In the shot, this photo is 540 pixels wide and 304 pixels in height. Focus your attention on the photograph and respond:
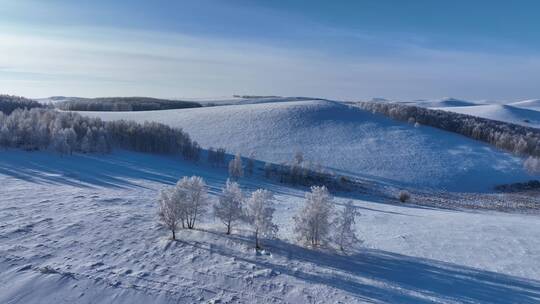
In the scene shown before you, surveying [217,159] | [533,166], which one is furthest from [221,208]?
[533,166]

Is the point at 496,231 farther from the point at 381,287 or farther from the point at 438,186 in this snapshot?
the point at 438,186

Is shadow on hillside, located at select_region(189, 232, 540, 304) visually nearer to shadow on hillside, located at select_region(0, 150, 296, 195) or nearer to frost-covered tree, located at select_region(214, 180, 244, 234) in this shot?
frost-covered tree, located at select_region(214, 180, 244, 234)

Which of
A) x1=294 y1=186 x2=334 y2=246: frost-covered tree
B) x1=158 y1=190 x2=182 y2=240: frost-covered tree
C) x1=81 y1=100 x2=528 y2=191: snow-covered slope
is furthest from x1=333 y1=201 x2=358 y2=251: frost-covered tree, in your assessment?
x1=81 y1=100 x2=528 y2=191: snow-covered slope

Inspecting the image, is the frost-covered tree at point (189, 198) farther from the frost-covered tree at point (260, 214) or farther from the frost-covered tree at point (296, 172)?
the frost-covered tree at point (296, 172)

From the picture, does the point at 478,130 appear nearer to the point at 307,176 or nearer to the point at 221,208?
the point at 307,176

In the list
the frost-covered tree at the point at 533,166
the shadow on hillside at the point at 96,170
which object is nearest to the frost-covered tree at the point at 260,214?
the shadow on hillside at the point at 96,170
